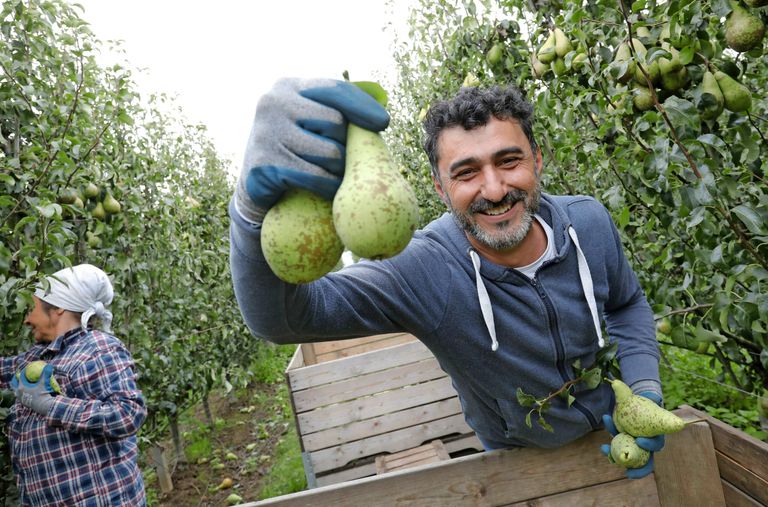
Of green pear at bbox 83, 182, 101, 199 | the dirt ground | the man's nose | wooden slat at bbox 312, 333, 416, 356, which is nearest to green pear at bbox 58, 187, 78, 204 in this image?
green pear at bbox 83, 182, 101, 199

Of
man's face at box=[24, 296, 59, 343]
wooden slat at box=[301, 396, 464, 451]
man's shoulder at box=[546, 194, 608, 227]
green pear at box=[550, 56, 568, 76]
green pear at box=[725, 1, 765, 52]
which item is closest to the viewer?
green pear at box=[725, 1, 765, 52]

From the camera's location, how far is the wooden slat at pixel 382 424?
375cm

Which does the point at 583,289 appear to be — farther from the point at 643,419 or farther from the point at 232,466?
the point at 232,466

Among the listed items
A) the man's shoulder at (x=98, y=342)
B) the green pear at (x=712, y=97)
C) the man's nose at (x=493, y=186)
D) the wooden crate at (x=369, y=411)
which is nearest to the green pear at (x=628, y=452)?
the man's nose at (x=493, y=186)

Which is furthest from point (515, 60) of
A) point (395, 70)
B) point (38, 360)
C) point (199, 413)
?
point (199, 413)

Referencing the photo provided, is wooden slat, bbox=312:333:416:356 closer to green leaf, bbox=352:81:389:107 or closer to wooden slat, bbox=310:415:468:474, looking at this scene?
wooden slat, bbox=310:415:468:474

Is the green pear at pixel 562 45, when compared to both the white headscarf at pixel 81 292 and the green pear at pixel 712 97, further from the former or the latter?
the white headscarf at pixel 81 292

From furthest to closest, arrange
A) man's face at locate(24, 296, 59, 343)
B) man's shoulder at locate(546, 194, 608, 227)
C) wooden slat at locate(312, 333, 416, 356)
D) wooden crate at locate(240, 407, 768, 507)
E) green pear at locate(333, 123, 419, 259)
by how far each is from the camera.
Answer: wooden slat at locate(312, 333, 416, 356) < man's face at locate(24, 296, 59, 343) < man's shoulder at locate(546, 194, 608, 227) < wooden crate at locate(240, 407, 768, 507) < green pear at locate(333, 123, 419, 259)

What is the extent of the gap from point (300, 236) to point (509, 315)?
102 centimetres

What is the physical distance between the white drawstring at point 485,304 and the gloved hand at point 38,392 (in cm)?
202

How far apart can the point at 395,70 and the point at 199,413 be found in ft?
18.7

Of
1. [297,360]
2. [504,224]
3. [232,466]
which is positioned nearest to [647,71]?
[504,224]

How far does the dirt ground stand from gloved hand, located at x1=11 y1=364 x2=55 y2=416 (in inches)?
123

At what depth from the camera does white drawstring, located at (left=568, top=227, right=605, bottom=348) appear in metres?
1.81
